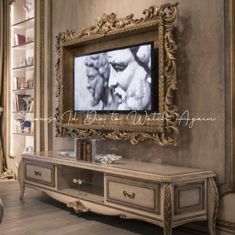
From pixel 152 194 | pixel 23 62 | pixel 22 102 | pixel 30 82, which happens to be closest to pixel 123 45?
pixel 152 194

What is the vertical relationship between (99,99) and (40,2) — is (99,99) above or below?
below

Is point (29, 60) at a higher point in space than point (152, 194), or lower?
higher

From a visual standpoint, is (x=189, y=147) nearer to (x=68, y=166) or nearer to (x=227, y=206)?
(x=227, y=206)

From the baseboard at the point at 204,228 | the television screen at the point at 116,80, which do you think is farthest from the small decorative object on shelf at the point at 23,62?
the baseboard at the point at 204,228

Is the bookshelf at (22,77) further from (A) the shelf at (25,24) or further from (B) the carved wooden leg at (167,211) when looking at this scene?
(B) the carved wooden leg at (167,211)

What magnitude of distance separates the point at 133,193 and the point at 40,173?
1.35 meters

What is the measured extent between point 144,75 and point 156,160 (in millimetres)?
747

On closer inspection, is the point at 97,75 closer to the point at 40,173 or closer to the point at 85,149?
the point at 85,149

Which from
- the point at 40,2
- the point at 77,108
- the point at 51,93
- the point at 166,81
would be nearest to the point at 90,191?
the point at 77,108

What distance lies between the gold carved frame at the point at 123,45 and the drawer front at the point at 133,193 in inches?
19.0

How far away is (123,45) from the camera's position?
11.9 ft

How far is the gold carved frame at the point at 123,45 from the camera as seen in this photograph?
3078 millimetres

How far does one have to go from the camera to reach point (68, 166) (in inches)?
143

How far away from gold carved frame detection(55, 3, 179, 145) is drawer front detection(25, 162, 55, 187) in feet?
1.56
